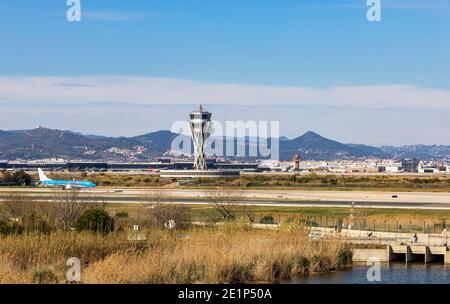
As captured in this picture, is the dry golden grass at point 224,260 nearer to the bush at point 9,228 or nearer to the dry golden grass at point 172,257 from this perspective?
the dry golden grass at point 172,257

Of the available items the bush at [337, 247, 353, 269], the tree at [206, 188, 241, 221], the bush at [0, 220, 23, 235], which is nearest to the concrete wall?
the bush at [337, 247, 353, 269]

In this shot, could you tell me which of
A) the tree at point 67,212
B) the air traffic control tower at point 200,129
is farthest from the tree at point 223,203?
the air traffic control tower at point 200,129

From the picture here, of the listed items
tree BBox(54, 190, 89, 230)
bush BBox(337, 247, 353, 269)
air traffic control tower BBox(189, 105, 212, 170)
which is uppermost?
air traffic control tower BBox(189, 105, 212, 170)

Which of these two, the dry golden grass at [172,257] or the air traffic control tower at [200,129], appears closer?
the dry golden grass at [172,257]

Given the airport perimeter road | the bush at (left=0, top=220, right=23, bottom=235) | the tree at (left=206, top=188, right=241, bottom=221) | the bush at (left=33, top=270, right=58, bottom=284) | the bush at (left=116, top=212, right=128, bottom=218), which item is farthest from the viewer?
the airport perimeter road

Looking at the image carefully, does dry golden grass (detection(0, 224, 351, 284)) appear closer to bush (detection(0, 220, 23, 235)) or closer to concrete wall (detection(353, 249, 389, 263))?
concrete wall (detection(353, 249, 389, 263))

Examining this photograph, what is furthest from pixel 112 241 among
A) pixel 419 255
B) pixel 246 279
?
pixel 419 255
